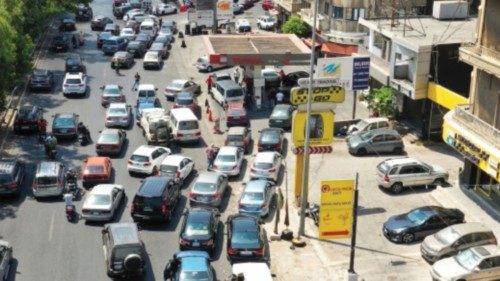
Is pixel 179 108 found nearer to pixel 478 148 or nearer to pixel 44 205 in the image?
pixel 44 205

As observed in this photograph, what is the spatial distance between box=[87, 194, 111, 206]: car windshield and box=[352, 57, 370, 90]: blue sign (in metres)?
20.1

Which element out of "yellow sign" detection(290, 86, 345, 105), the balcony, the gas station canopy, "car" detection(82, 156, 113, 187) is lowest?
"car" detection(82, 156, 113, 187)

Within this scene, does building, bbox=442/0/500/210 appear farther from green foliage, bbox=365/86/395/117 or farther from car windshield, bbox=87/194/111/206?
car windshield, bbox=87/194/111/206

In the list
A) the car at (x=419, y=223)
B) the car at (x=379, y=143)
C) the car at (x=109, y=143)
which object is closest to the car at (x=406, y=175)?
the car at (x=419, y=223)

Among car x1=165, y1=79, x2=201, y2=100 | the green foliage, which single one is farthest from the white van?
the green foliage

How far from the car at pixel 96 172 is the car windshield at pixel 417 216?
16.9m

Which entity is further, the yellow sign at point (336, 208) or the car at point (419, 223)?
the car at point (419, 223)

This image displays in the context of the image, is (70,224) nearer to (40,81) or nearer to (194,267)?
(194,267)

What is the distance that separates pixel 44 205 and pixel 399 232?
18.4 m

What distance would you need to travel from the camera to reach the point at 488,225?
36.1 m

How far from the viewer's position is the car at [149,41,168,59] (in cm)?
7060

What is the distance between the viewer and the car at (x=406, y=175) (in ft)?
132

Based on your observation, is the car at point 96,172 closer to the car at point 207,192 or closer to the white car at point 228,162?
the car at point 207,192

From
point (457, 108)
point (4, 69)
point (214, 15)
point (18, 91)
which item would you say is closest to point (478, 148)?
point (457, 108)
